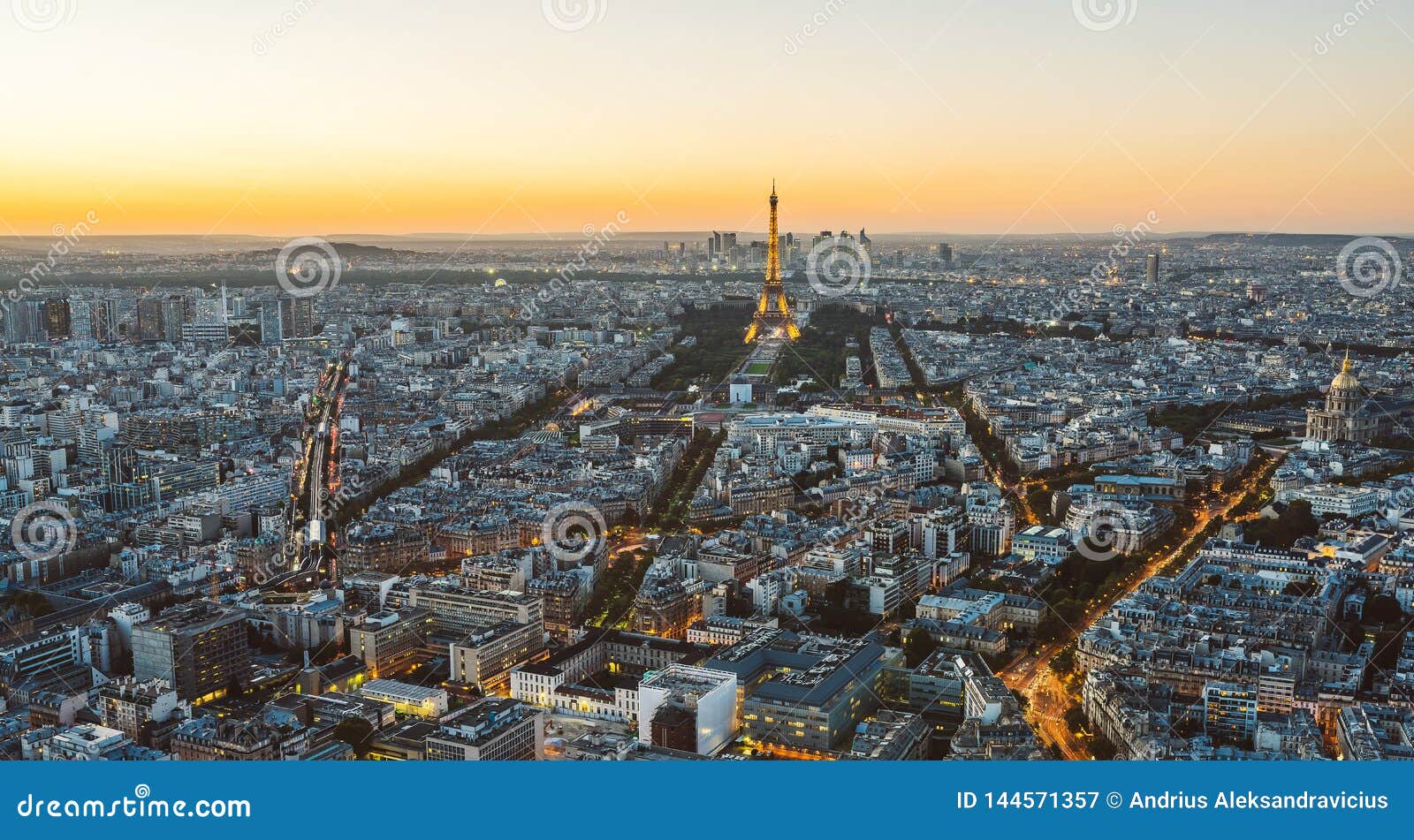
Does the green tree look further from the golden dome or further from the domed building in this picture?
the golden dome

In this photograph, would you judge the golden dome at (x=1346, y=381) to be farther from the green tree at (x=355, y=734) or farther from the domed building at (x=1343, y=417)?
the green tree at (x=355, y=734)

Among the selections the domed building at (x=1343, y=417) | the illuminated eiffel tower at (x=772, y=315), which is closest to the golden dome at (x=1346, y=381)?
the domed building at (x=1343, y=417)

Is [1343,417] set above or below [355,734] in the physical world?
above

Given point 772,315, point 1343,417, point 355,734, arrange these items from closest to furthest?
point 355,734, point 1343,417, point 772,315

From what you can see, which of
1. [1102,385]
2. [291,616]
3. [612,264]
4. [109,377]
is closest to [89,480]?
[291,616]

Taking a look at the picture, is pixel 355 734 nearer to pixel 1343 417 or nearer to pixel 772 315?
pixel 1343 417

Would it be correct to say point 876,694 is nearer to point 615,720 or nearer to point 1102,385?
point 615,720

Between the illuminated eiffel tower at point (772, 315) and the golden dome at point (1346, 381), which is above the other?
the illuminated eiffel tower at point (772, 315)

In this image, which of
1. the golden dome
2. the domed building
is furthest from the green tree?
the golden dome

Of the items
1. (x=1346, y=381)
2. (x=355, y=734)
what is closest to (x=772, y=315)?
(x=1346, y=381)
